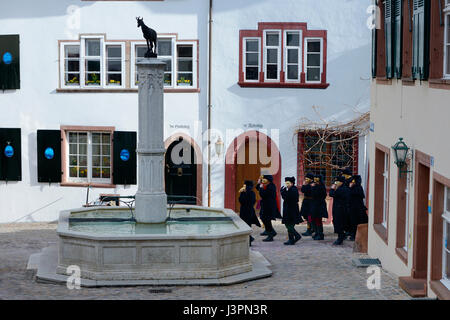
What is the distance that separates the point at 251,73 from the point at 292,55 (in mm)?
1280

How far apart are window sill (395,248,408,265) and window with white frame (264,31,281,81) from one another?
10936 mm

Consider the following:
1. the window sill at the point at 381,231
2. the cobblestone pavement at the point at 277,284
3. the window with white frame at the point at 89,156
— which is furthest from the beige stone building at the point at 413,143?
the window with white frame at the point at 89,156

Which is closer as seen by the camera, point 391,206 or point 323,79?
point 391,206

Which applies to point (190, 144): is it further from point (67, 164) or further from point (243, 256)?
point (243, 256)

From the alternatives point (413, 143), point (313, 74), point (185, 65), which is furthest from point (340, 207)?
point (185, 65)

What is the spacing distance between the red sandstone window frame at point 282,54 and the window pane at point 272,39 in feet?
0.55

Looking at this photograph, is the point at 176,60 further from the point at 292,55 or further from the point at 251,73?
the point at 292,55

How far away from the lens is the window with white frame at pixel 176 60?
2553 centimetres

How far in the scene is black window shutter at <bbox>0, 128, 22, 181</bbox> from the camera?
26.1m

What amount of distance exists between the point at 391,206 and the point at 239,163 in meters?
10.1

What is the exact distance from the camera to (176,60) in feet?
83.9

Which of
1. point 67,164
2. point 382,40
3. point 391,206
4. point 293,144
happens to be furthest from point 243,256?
point 67,164

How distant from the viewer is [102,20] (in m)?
25.7

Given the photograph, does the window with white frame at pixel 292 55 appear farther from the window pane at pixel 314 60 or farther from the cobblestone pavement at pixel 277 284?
the cobblestone pavement at pixel 277 284
